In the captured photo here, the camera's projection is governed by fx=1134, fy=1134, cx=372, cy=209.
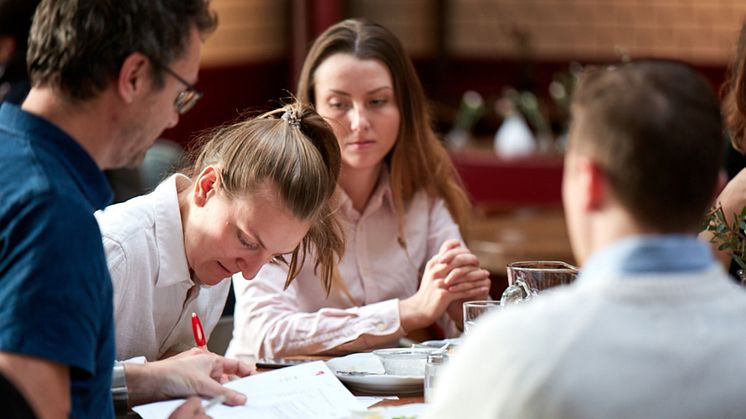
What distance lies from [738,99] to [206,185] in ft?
4.43

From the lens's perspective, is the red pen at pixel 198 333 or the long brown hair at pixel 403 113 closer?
the red pen at pixel 198 333

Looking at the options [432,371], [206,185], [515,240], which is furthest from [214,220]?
[515,240]

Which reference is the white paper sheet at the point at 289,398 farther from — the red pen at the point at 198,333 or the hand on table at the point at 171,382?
the red pen at the point at 198,333

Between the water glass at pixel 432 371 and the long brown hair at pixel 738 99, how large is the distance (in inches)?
45.7

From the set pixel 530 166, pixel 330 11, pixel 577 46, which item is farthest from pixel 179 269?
pixel 577 46

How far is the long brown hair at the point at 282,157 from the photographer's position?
2.26 m

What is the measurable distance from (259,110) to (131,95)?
39.6 inches

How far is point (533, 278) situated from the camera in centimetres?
231

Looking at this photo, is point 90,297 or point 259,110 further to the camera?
point 259,110

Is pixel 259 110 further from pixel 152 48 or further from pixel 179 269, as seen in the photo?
pixel 152 48

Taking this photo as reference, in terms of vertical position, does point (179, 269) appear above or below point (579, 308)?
above

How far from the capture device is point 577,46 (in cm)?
798

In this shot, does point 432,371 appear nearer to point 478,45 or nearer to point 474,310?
point 474,310

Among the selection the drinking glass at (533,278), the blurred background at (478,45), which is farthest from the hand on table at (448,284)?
the blurred background at (478,45)
